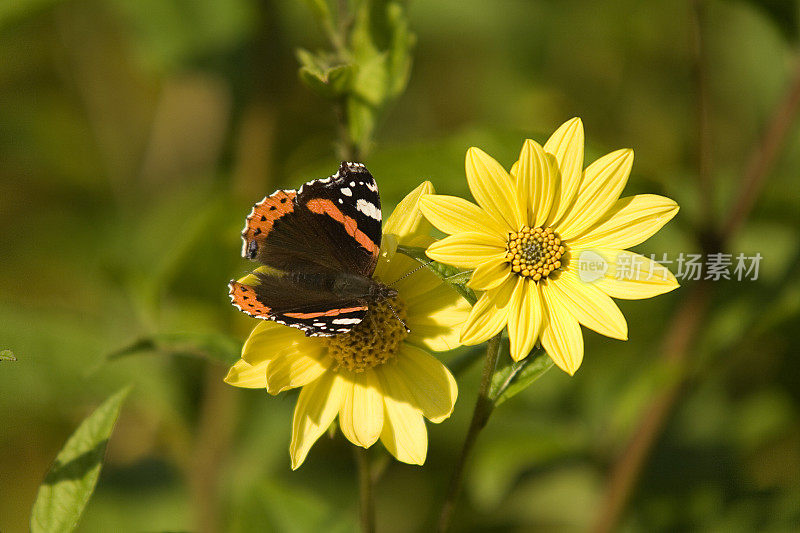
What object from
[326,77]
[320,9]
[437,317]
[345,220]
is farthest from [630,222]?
[320,9]

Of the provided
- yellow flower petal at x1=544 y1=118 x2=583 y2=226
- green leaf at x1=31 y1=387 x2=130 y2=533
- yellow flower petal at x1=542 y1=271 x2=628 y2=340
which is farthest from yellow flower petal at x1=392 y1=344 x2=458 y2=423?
green leaf at x1=31 y1=387 x2=130 y2=533

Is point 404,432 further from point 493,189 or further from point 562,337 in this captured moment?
point 493,189

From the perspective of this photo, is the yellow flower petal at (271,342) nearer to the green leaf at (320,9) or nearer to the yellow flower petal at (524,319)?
the yellow flower petal at (524,319)

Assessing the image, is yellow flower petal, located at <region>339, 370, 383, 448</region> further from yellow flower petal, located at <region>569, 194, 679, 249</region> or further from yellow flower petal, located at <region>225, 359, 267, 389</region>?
yellow flower petal, located at <region>569, 194, 679, 249</region>

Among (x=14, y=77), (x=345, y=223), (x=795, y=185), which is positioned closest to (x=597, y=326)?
(x=345, y=223)

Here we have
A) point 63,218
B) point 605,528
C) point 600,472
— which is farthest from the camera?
point 63,218

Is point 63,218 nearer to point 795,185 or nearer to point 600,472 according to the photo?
point 600,472
